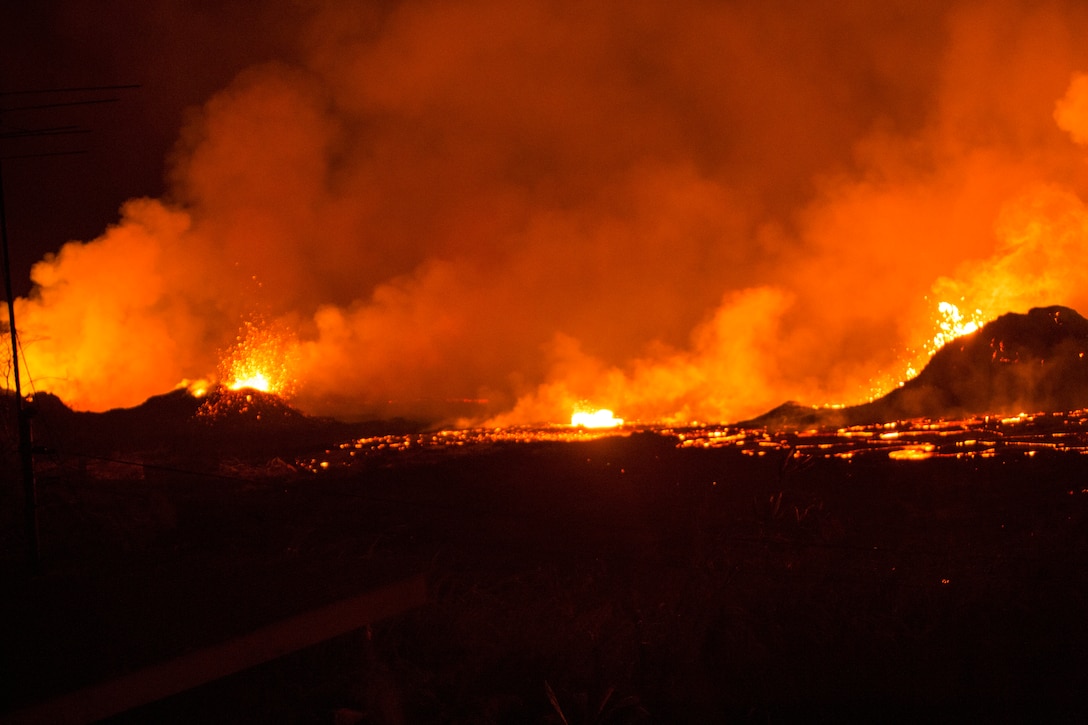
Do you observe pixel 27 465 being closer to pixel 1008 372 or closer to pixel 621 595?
pixel 621 595

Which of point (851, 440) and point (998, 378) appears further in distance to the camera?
point (998, 378)

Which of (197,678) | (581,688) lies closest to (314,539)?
(581,688)

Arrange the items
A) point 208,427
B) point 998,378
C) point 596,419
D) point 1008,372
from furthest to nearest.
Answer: point 596,419, point 208,427, point 998,378, point 1008,372

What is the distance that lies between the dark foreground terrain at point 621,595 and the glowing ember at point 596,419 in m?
17.4

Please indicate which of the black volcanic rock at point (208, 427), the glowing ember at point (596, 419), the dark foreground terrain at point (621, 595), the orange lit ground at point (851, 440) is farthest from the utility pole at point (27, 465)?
the glowing ember at point (596, 419)

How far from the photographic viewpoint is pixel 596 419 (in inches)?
1591

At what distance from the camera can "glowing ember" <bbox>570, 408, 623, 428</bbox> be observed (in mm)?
38694

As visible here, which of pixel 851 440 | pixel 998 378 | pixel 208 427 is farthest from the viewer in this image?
pixel 208 427

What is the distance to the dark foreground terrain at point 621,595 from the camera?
6676mm

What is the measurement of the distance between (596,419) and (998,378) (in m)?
18.1

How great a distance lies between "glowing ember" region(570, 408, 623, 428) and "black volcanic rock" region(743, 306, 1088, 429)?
960 centimetres

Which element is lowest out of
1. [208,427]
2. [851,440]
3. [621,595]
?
[621,595]

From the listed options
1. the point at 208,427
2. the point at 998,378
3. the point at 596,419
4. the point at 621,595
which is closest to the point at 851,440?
the point at 998,378

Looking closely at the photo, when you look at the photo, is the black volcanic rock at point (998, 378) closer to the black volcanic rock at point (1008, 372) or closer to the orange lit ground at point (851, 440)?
the black volcanic rock at point (1008, 372)
